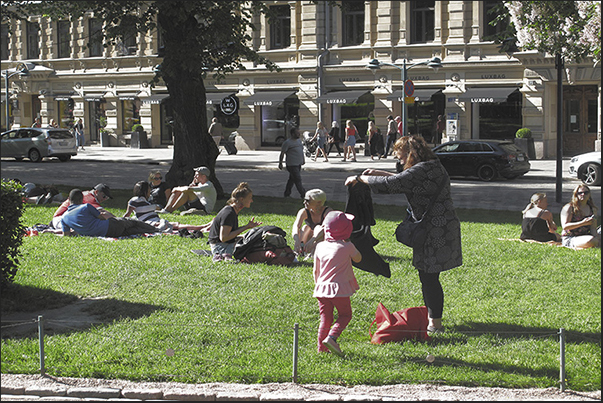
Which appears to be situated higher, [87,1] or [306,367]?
[87,1]

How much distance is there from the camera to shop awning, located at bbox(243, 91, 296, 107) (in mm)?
38688

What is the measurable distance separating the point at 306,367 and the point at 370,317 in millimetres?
1759

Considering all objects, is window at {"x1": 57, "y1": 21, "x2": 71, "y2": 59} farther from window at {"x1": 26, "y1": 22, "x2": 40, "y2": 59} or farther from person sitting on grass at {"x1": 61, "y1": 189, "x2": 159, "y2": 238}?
person sitting on grass at {"x1": 61, "y1": 189, "x2": 159, "y2": 238}

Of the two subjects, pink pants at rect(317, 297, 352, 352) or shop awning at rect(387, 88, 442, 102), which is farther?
shop awning at rect(387, 88, 442, 102)

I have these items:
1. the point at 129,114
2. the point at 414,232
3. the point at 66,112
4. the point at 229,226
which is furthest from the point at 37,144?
the point at 414,232

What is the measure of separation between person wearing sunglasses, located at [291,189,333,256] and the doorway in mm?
25662

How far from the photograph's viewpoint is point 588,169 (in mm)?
23453

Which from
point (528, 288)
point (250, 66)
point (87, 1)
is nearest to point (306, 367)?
point (528, 288)

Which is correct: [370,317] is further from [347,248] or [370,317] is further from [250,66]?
[250,66]

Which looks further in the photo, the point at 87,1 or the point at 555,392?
the point at 87,1

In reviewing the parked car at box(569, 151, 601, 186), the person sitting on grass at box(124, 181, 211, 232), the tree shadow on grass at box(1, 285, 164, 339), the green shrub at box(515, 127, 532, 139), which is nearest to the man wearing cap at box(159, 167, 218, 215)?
the person sitting on grass at box(124, 181, 211, 232)

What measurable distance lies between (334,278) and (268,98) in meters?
32.5

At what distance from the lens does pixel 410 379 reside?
20.7 feet

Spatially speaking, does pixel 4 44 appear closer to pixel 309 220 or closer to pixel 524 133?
pixel 524 133
